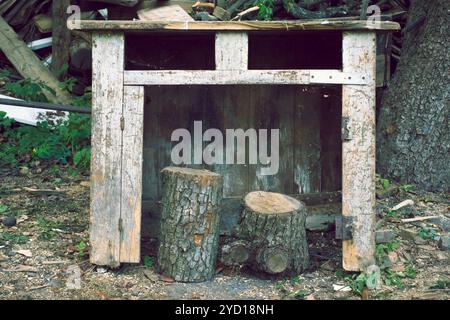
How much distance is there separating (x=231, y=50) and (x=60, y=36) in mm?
4218

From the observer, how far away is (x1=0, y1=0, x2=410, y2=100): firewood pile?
5531mm

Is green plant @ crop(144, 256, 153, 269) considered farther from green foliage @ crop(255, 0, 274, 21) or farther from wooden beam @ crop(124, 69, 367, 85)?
green foliage @ crop(255, 0, 274, 21)

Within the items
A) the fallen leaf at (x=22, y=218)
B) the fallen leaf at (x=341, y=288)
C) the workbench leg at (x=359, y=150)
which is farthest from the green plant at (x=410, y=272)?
the fallen leaf at (x=22, y=218)

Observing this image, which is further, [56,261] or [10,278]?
[56,261]

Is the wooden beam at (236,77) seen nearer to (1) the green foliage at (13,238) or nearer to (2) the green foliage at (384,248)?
(2) the green foliage at (384,248)

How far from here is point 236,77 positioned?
457 cm

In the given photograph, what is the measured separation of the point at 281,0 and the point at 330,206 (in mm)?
2673

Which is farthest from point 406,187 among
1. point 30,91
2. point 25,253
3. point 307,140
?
point 30,91

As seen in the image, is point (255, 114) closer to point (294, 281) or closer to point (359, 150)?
point (359, 150)

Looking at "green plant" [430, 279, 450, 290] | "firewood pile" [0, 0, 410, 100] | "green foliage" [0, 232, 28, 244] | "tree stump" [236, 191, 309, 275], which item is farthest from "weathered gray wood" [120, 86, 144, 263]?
"green plant" [430, 279, 450, 290]

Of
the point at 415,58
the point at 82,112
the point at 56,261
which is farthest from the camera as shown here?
the point at 82,112

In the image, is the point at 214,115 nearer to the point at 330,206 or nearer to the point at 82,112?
the point at 330,206
